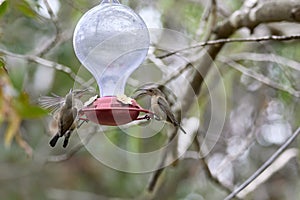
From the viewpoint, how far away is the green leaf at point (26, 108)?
1.73m

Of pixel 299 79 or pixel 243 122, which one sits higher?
pixel 299 79

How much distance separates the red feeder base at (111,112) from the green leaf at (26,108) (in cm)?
36

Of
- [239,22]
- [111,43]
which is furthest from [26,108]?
[239,22]

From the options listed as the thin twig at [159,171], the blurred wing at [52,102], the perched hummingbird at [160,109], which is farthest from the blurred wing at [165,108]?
the thin twig at [159,171]

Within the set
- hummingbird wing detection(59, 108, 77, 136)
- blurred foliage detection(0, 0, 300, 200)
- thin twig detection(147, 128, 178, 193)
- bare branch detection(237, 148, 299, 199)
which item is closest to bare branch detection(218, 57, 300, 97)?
blurred foliage detection(0, 0, 300, 200)

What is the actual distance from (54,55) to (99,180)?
1583 mm

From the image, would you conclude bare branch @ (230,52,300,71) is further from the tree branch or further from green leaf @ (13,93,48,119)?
green leaf @ (13,93,48,119)

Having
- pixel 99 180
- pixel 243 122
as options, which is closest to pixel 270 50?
pixel 243 122

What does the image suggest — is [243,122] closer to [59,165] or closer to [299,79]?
[299,79]

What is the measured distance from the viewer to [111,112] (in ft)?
4.32

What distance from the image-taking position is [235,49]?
298 cm

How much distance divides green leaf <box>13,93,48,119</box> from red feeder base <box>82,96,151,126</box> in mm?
357

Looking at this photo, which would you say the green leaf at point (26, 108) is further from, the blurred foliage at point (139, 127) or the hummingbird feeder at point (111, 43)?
the hummingbird feeder at point (111, 43)

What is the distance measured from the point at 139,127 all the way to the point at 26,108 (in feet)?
1.13
